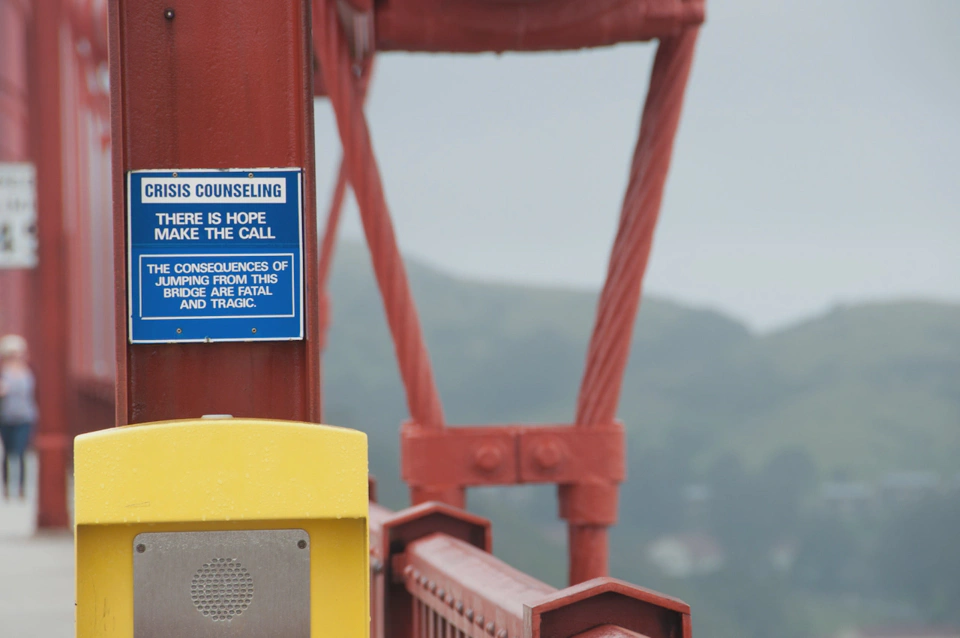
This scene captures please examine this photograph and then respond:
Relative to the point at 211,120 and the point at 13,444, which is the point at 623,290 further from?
the point at 13,444

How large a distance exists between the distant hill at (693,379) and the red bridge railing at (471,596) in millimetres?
92594

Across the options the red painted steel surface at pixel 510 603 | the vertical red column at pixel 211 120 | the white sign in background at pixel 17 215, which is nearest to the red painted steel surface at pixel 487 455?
the red painted steel surface at pixel 510 603

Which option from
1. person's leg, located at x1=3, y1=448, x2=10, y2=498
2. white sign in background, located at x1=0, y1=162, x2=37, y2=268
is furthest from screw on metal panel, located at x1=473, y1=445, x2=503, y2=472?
person's leg, located at x1=3, y1=448, x2=10, y2=498

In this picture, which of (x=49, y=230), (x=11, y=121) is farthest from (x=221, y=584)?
(x=11, y=121)

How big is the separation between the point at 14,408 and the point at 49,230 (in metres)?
2.91

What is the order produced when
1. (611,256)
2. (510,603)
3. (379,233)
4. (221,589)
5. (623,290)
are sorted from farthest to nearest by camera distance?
Result: (611,256), (623,290), (379,233), (510,603), (221,589)

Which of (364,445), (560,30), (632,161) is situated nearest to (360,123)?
(560,30)

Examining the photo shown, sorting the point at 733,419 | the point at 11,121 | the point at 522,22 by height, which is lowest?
the point at 733,419

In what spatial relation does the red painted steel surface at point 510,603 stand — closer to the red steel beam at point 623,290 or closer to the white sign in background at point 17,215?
the red steel beam at point 623,290

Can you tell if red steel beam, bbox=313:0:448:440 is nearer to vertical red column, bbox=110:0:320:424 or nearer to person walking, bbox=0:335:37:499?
vertical red column, bbox=110:0:320:424

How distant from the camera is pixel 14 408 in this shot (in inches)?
542

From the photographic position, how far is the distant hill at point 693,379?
10100cm

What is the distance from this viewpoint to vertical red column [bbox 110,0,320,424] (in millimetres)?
3283

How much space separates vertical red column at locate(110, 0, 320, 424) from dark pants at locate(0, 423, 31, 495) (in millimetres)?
11443
